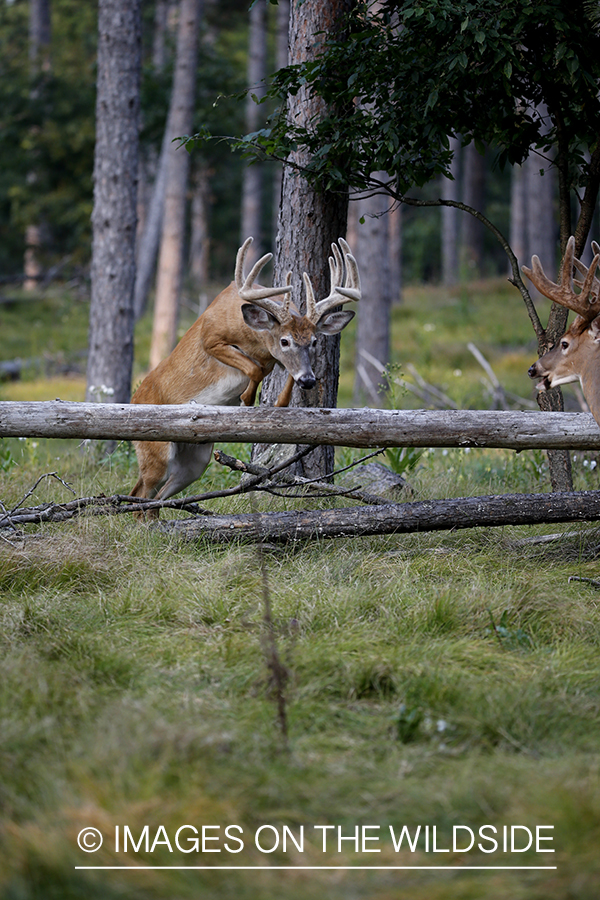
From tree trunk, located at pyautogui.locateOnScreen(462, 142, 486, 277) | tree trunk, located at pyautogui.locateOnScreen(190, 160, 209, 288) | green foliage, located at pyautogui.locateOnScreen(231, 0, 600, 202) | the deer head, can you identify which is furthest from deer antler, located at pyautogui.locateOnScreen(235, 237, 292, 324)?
tree trunk, located at pyautogui.locateOnScreen(190, 160, 209, 288)

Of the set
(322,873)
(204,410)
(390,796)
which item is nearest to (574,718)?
(390,796)

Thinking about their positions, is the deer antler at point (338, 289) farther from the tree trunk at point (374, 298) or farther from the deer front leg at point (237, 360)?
the tree trunk at point (374, 298)

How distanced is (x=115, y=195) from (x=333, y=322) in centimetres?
490

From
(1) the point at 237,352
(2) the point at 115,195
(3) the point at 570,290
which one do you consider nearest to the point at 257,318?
(1) the point at 237,352

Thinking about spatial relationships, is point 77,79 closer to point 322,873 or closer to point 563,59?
point 563,59

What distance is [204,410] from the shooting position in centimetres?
479

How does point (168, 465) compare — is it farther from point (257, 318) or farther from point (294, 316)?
point (294, 316)

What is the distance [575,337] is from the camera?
539 cm

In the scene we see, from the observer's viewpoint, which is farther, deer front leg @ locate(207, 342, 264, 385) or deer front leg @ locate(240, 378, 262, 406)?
deer front leg @ locate(207, 342, 264, 385)

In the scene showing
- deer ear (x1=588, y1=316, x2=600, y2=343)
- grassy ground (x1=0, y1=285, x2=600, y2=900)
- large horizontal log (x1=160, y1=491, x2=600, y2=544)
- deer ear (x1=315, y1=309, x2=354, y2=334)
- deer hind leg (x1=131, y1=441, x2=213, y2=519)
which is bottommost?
grassy ground (x1=0, y1=285, x2=600, y2=900)

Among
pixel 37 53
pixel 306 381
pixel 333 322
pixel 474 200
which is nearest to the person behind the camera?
pixel 306 381

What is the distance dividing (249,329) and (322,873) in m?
3.66

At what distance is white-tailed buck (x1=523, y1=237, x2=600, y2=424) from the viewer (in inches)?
202

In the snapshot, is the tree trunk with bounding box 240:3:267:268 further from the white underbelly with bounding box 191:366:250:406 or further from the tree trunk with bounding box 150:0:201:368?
the white underbelly with bounding box 191:366:250:406
